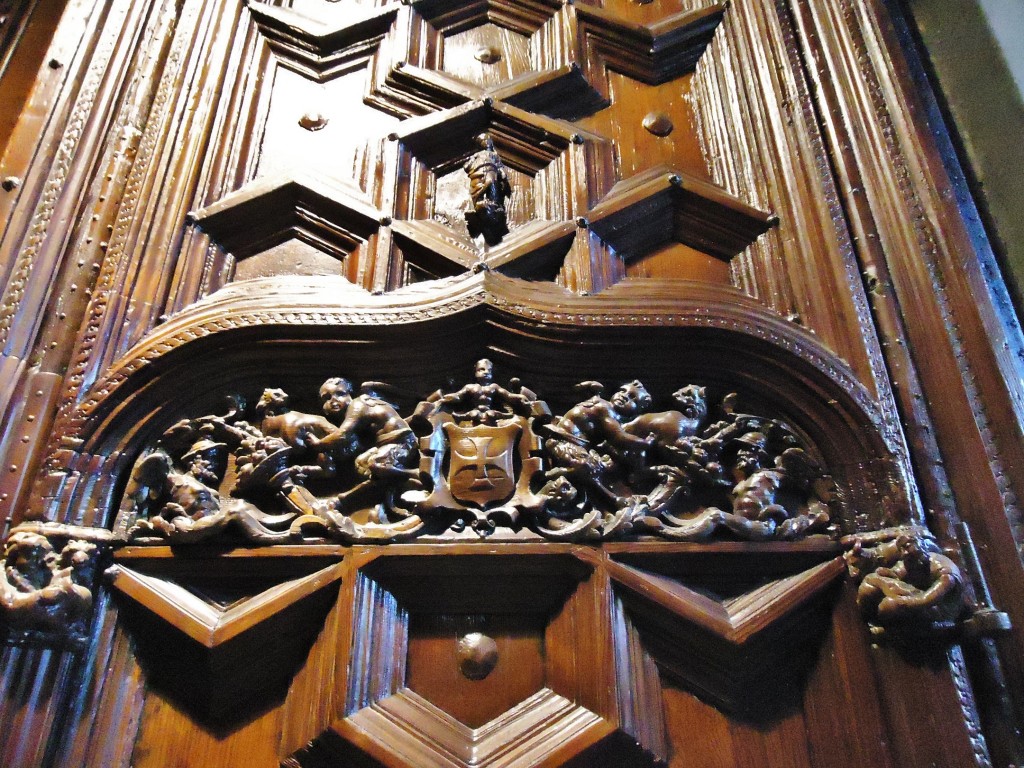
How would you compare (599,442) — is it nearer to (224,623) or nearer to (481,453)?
(481,453)

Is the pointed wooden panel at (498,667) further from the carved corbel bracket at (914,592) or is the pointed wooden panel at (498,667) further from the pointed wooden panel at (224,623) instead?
the carved corbel bracket at (914,592)

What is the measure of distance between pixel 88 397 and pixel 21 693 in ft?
1.66

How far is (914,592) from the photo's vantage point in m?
1.17

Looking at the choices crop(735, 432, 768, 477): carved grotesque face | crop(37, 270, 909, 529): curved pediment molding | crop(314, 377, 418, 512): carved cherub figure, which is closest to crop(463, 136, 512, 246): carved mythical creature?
crop(37, 270, 909, 529): curved pediment molding

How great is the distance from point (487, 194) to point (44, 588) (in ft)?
3.73

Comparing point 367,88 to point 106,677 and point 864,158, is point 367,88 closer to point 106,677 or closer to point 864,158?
point 864,158

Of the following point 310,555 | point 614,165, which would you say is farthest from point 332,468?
point 614,165

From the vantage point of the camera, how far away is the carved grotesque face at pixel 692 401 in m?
1.43

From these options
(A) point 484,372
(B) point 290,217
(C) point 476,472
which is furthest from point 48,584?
(B) point 290,217

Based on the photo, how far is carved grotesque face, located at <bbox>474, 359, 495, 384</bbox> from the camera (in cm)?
145

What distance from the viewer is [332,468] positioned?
1392mm

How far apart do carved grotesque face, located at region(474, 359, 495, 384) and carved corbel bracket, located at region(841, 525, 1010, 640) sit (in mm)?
738

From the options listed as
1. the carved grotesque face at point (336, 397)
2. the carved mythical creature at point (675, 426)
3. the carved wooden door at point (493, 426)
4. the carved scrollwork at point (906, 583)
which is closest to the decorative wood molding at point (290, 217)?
the carved wooden door at point (493, 426)

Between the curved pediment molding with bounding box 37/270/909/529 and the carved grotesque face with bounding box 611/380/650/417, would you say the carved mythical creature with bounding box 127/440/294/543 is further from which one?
the carved grotesque face with bounding box 611/380/650/417
